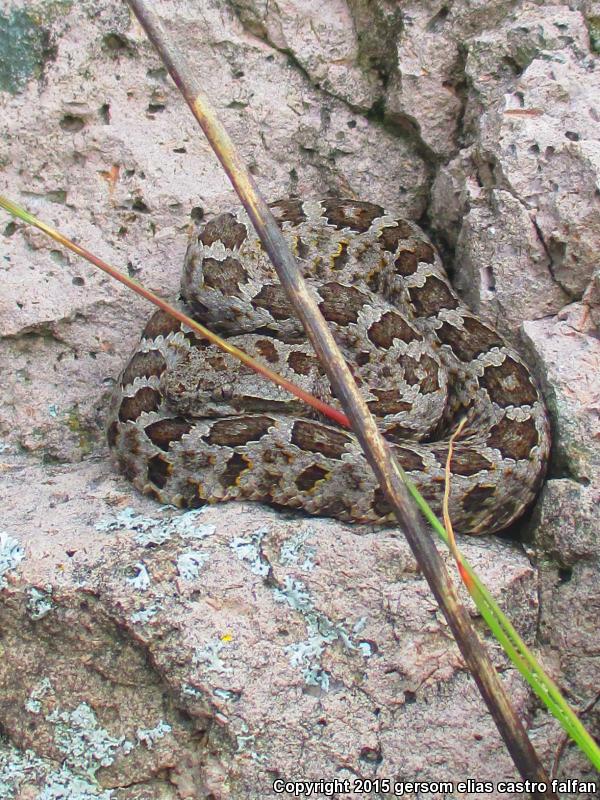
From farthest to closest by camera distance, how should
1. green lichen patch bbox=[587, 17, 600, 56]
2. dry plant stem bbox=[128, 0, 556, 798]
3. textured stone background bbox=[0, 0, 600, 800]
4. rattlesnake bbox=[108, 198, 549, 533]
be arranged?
green lichen patch bbox=[587, 17, 600, 56] → rattlesnake bbox=[108, 198, 549, 533] → textured stone background bbox=[0, 0, 600, 800] → dry plant stem bbox=[128, 0, 556, 798]

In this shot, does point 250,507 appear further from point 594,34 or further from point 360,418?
point 594,34

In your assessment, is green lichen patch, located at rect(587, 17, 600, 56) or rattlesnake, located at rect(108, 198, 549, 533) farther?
green lichen patch, located at rect(587, 17, 600, 56)

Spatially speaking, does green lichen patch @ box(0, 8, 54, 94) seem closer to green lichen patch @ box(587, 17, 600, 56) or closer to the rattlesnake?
the rattlesnake

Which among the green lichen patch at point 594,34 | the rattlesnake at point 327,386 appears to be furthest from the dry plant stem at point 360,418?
the green lichen patch at point 594,34

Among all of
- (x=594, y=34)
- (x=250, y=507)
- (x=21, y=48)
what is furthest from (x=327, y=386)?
(x=21, y=48)

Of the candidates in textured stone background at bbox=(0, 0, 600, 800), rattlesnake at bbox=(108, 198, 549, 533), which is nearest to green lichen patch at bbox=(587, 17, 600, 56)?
textured stone background at bbox=(0, 0, 600, 800)

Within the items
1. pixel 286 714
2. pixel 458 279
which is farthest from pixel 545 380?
pixel 286 714

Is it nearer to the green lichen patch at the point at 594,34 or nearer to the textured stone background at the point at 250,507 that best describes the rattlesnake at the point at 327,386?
the textured stone background at the point at 250,507
